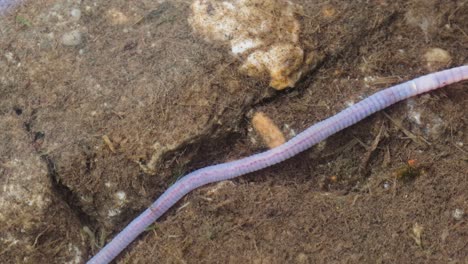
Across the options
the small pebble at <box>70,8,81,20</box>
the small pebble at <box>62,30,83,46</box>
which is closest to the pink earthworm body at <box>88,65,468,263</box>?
the small pebble at <box>62,30,83,46</box>

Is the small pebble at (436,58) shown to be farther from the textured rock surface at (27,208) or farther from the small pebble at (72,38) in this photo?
the textured rock surface at (27,208)

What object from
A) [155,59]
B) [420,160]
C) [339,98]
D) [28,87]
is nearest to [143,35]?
[155,59]

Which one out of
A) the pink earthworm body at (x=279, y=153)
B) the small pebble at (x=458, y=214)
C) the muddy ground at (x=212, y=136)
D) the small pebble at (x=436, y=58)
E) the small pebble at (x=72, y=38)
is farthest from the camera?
the small pebble at (x=72, y=38)

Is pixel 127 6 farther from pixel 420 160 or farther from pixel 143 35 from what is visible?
pixel 420 160

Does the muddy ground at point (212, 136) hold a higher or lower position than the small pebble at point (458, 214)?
higher

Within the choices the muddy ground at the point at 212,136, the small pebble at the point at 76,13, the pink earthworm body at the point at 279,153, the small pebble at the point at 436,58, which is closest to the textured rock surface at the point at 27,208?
the muddy ground at the point at 212,136

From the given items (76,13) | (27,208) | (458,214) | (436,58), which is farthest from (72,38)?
(458,214)

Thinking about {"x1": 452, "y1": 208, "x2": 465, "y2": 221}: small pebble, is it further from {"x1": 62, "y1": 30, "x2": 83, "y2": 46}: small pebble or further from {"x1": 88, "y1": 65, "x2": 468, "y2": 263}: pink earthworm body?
{"x1": 62, "y1": 30, "x2": 83, "y2": 46}: small pebble
